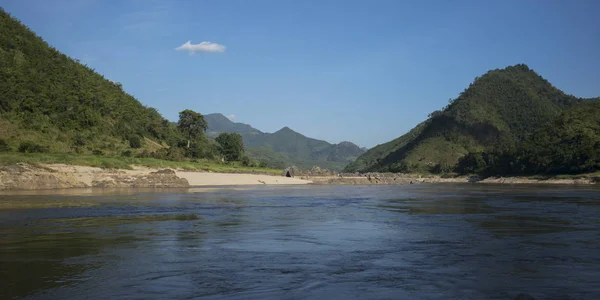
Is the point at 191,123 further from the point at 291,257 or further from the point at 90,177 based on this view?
the point at 291,257

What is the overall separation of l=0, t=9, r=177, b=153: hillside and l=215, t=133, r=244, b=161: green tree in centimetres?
1585

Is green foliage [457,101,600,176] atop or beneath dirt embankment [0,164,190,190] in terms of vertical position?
atop

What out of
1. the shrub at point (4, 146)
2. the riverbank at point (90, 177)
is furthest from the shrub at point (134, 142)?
the shrub at point (4, 146)

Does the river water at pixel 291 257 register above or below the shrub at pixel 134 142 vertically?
below

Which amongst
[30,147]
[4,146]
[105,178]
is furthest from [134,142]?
[105,178]

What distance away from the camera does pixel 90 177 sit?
45812mm

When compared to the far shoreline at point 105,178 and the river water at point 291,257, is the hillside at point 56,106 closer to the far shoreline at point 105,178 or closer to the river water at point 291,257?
the far shoreline at point 105,178

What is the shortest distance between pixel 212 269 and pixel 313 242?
488 centimetres

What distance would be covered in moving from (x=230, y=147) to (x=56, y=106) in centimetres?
4723

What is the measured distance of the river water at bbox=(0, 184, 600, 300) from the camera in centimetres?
862

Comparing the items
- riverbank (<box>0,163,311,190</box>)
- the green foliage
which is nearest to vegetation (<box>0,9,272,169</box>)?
riverbank (<box>0,163,311,190</box>)

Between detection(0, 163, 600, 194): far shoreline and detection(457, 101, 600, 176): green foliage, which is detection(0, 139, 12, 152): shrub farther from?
detection(457, 101, 600, 176): green foliage

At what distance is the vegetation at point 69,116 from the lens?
5409 centimetres

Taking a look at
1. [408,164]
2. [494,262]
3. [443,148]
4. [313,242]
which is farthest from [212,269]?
[443,148]
